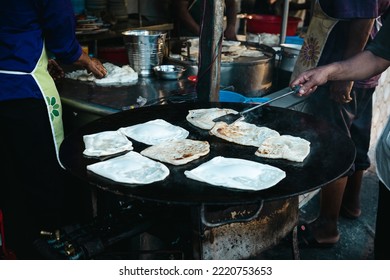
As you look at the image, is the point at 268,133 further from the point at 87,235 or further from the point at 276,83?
the point at 276,83

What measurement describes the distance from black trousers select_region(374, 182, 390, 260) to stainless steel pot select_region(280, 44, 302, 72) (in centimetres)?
235

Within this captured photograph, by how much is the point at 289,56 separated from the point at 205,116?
7.20 ft

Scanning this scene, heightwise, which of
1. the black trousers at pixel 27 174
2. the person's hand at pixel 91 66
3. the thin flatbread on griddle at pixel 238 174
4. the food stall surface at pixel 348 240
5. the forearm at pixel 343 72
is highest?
the forearm at pixel 343 72

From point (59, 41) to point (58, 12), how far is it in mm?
228

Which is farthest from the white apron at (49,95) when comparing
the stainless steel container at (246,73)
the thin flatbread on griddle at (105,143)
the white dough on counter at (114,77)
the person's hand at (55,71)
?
the stainless steel container at (246,73)

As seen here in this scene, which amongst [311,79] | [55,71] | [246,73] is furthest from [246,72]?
[55,71]

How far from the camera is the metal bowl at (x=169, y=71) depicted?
400 centimetres

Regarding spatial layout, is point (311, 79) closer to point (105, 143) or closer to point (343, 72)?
point (343, 72)

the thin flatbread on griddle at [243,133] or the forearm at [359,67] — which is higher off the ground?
the forearm at [359,67]

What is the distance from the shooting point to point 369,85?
12.4 feet

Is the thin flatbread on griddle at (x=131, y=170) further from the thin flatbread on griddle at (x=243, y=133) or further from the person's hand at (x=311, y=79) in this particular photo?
the person's hand at (x=311, y=79)

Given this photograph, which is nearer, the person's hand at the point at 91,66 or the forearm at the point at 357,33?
the forearm at the point at 357,33

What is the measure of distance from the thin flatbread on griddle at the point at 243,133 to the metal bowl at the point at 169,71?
1548 millimetres

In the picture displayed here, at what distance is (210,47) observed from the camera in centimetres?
294
